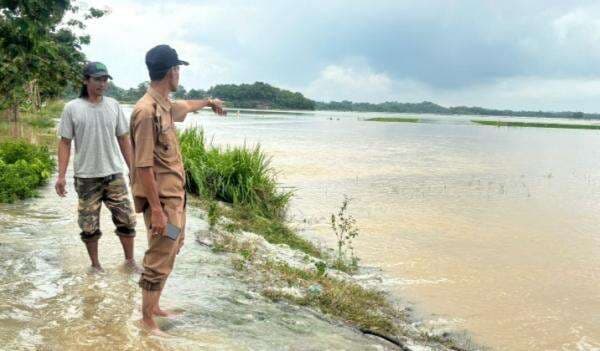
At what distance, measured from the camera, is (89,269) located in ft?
16.9

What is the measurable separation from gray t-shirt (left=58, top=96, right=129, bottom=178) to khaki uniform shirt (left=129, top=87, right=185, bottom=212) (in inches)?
53.5

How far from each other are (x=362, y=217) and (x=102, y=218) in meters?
5.57

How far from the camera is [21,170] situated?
30.8 feet

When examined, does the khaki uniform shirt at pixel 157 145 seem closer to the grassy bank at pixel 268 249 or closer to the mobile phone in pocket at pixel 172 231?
the mobile phone in pocket at pixel 172 231

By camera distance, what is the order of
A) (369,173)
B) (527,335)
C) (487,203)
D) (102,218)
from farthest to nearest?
(369,173) < (487,203) < (102,218) < (527,335)

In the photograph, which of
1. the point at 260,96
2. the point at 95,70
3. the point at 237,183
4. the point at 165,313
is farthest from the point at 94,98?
the point at 260,96

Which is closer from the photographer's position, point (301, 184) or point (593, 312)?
point (593, 312)

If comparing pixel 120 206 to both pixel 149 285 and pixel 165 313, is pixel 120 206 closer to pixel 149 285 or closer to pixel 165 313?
pixel 165 313

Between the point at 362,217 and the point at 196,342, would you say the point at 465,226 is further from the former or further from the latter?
the point at 196,342

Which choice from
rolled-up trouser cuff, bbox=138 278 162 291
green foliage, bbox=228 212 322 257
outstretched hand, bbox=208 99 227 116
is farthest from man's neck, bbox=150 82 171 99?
green foliage, bbox=228 212 322 257

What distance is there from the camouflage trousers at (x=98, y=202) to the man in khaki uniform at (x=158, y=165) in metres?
1.40

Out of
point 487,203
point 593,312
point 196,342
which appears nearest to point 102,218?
point 196,342

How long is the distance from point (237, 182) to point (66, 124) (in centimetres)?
647

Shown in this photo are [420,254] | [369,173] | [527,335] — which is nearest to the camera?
[527,335]
